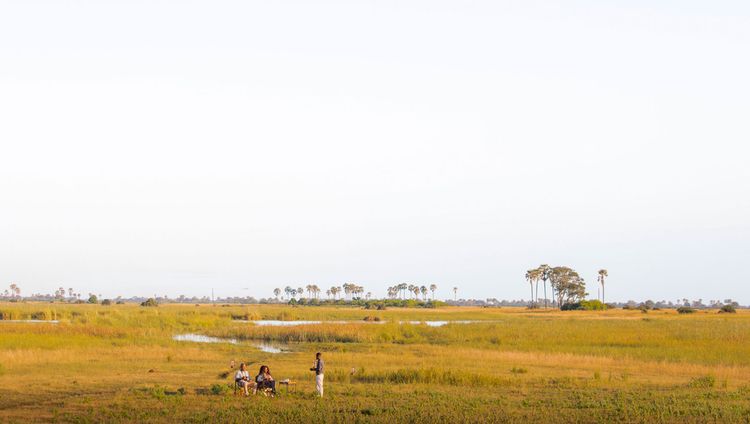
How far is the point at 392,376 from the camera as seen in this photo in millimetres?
34344

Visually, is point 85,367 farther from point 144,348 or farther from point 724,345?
point 724,345

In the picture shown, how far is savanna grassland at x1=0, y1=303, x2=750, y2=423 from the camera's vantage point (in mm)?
24656

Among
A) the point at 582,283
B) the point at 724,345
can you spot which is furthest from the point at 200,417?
the point at 582,283

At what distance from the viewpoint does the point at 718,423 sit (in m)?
22.8

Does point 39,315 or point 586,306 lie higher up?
point 39,315

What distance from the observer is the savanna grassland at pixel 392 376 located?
80.9 feet

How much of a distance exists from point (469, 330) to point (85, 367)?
36.8 metres

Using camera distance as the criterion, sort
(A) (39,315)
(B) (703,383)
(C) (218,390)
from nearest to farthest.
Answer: (C) (218,390), (B) (703,383), (A) (39,315)

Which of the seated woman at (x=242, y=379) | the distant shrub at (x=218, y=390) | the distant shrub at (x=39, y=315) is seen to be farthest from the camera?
the distant shrub at (x=39, y=315)

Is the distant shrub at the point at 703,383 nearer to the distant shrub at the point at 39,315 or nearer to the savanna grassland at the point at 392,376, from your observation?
the savanna grassland at the point at 392,376

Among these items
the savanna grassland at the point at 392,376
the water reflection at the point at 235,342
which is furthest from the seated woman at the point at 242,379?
the water reflection at the point at 235,342

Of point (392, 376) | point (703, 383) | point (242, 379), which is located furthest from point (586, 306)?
point (242, 379)

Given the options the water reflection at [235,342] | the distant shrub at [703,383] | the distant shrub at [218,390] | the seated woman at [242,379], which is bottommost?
the distant shrub at [703,383]

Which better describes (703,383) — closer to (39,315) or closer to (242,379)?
(242,379)
